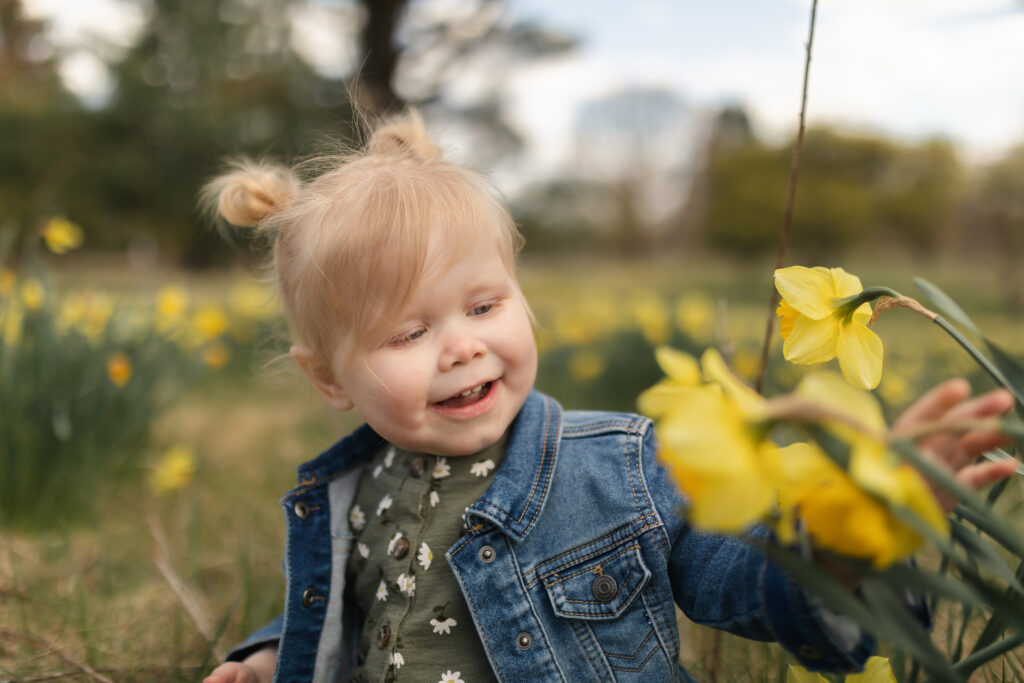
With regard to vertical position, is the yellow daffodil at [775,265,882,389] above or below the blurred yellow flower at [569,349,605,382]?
above

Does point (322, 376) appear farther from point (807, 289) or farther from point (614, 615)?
point (807, 289)

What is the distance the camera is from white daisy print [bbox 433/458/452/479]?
3.64 ft

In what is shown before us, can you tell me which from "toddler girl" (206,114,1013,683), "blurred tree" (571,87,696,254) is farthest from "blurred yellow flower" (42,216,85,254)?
"blurred tree" (571,87,696,254)

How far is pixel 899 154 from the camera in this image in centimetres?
1362

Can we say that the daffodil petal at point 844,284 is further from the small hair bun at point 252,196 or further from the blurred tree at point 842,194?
the blurred tree at point 842,194

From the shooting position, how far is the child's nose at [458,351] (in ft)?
3.25

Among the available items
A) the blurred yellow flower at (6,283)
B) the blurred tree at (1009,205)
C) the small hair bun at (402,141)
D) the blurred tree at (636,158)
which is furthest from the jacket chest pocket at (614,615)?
the blurred tree at (636,158)

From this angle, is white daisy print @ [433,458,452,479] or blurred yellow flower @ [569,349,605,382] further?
blurred yellow flower @ [569,349,605,382]

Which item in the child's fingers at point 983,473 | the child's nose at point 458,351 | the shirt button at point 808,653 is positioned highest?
the child's fingers at point 983,473

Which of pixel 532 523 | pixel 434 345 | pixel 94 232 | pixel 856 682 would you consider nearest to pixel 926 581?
pixel 856 682

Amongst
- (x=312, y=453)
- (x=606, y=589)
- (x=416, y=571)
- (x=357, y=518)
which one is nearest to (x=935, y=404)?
(x=606, y=589)

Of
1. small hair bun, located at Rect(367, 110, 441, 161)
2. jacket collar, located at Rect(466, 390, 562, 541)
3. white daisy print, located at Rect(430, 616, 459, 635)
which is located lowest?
white daisy print, located at Rect(430, 616, 459, 635)

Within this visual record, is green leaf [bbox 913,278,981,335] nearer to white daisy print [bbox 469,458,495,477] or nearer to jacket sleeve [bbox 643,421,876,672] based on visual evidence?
jacket sleeve [bbox 643,421,876,672]

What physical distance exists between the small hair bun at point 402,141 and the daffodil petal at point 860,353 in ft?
2.50
